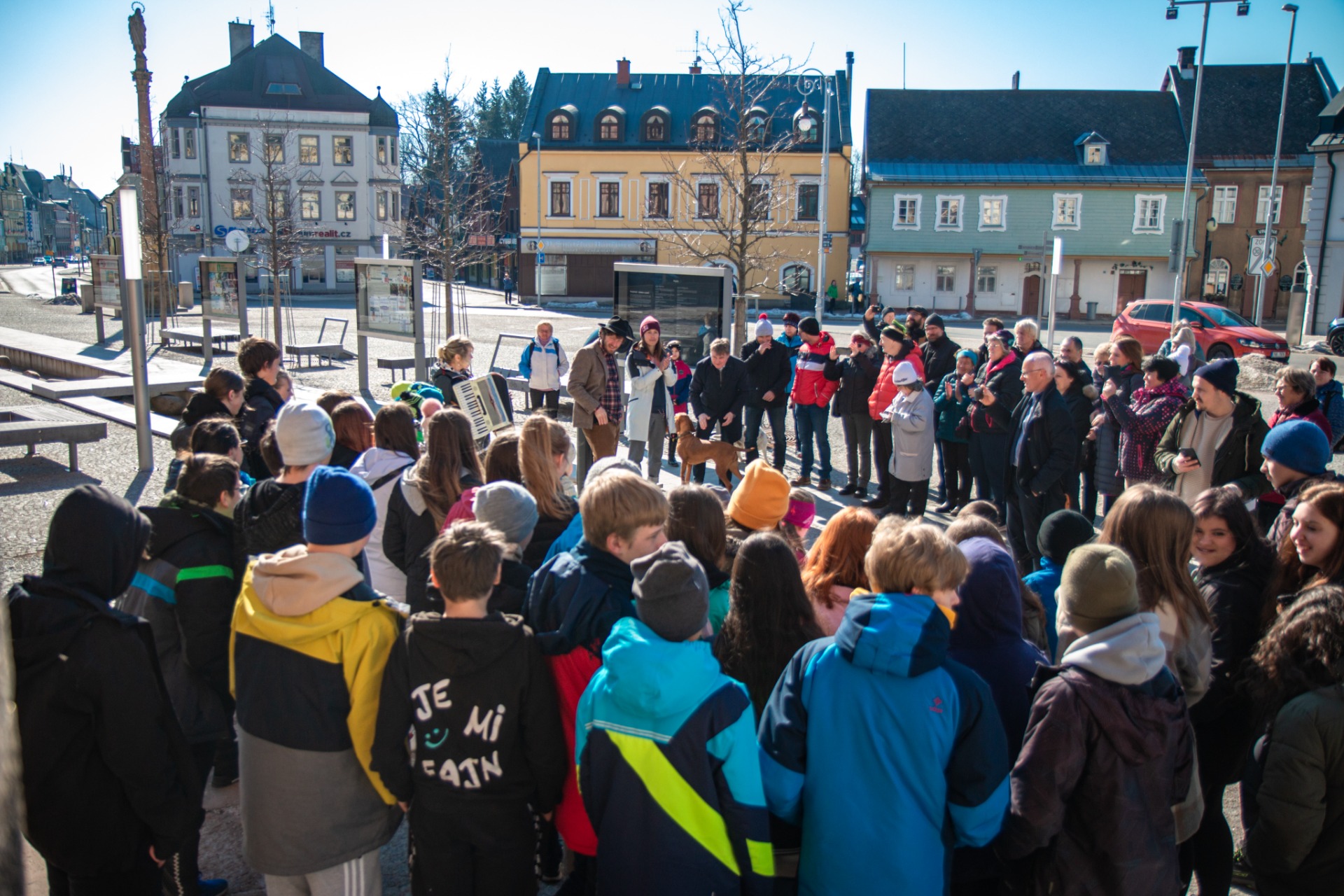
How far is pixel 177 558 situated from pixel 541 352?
8225 mm

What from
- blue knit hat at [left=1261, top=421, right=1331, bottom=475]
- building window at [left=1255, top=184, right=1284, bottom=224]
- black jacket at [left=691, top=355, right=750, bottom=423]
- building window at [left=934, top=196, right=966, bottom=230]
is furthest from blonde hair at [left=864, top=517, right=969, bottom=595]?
building window at [left=1255, top=184, right=1284, bottom=224]

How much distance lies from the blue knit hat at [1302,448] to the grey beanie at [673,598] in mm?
3903

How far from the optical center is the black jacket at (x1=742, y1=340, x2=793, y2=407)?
10547mm

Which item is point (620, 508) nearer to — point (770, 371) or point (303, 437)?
point (303, 437)

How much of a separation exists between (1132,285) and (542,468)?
5034 cm

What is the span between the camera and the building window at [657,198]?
51469mm

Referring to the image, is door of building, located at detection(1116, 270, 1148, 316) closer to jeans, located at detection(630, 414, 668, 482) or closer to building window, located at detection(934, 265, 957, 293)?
building window, located at detection(934, 265, 957, 293)

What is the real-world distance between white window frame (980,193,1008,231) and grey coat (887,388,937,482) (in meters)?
42.5

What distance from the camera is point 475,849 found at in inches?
113

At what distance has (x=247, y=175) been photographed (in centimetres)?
5694

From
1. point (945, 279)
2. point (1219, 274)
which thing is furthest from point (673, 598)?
point (1219, 274)

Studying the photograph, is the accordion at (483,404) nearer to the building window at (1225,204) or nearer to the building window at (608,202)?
the building window at (608,202)

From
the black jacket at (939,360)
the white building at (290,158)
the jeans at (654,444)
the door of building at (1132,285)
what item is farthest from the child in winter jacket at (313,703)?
the white building at (290,158)

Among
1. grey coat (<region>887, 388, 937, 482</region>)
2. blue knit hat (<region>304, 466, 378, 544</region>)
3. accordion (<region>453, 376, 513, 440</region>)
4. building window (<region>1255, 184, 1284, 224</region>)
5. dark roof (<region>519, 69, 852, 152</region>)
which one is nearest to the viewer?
blue knit hat (<region>304, 466, 378, 544</region>)
